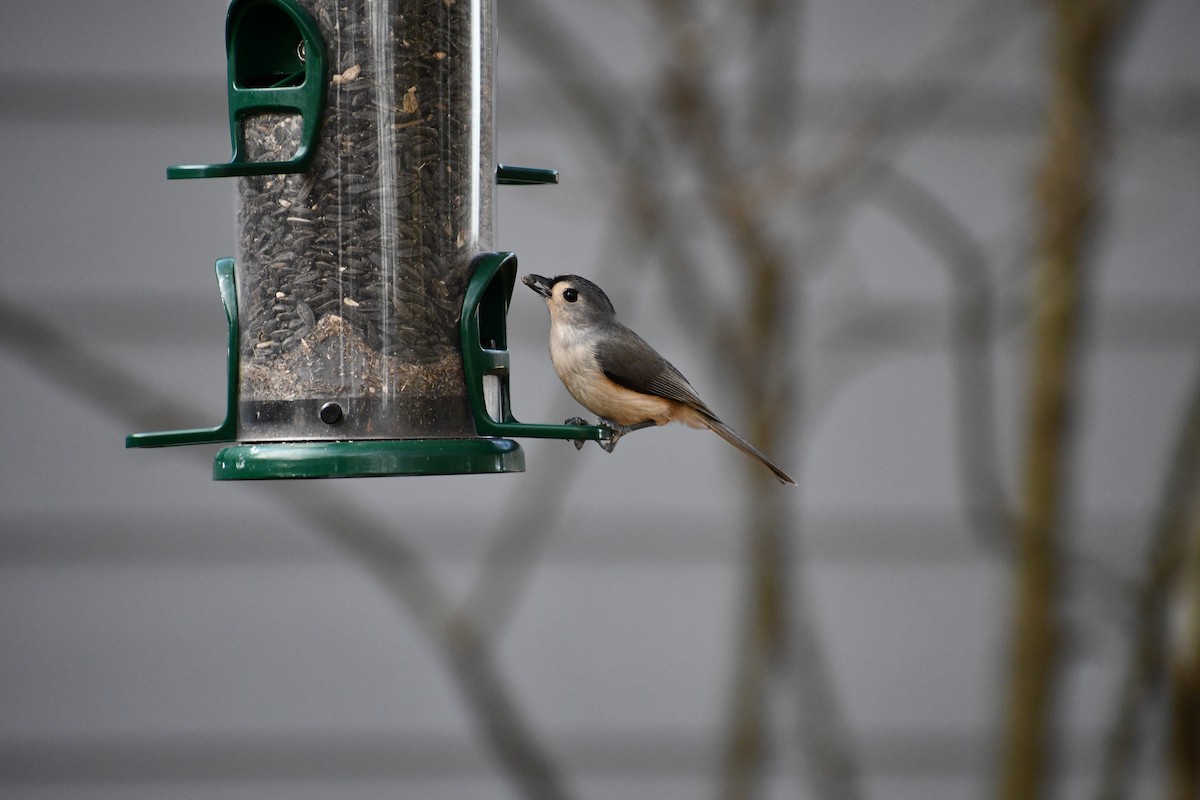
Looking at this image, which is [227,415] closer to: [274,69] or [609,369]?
[274,69]

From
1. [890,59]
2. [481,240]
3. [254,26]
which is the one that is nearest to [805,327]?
[890,59]

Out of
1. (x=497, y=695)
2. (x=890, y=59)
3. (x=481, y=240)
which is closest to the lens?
(x=481, y=240)

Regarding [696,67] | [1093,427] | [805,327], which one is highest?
[696,67]

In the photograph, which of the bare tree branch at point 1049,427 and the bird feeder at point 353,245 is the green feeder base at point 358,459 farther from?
the bare tree branch at point 1049,427

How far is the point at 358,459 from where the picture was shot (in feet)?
9.73

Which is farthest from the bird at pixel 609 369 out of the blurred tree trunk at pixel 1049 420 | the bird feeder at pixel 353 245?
the blurred tree trunk at pixel 1049 420

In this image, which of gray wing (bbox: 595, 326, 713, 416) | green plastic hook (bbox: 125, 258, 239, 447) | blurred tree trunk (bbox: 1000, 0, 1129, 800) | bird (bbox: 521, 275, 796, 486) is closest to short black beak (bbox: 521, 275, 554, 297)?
bird (bbox: 521, 275, 796, 486)

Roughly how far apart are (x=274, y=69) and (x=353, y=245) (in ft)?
1.61

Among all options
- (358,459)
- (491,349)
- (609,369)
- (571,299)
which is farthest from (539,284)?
(358,459)

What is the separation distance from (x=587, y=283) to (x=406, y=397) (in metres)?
0.99

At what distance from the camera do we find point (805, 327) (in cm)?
571

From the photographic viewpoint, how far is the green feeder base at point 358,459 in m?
2.96

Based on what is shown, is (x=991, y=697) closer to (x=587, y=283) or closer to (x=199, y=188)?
(x=587, y=283)

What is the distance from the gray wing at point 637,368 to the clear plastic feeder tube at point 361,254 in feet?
2.17
